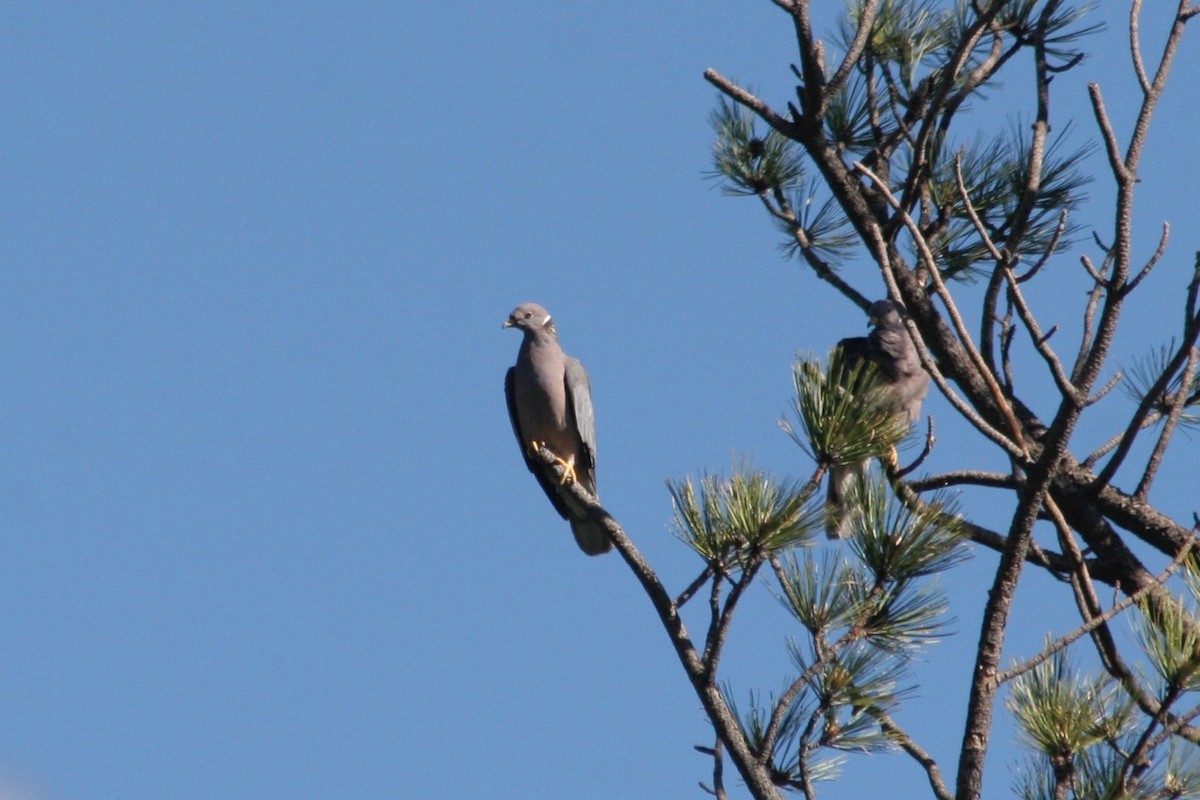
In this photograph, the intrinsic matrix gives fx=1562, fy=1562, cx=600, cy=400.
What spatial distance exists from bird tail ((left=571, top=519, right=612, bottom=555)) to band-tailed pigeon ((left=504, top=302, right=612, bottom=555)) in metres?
0.03

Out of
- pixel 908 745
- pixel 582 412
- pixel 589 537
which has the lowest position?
pixel 908 745

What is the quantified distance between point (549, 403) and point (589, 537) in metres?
0.65

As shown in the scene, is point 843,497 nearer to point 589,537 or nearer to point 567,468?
point 567,468

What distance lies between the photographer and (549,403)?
6863 millimetres

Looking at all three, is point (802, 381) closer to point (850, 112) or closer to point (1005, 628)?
point (1005, 628)

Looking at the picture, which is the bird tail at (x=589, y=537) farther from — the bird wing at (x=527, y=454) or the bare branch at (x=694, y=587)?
the bare branch at (x=694, y=587)

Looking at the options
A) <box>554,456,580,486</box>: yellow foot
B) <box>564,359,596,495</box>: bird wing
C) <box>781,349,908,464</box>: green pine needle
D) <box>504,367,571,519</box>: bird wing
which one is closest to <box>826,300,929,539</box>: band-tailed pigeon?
<box>554,456,580,486</box>: yellow foot

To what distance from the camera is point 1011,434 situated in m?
4.18

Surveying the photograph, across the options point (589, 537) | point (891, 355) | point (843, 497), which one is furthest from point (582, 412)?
point (843, 497)

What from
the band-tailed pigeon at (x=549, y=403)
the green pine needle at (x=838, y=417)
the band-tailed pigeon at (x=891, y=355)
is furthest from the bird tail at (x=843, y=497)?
the band-tailed pigeon at (x=549, y=403)

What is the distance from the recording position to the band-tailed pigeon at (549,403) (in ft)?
22.5

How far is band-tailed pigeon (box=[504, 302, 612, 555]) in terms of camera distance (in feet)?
22.5

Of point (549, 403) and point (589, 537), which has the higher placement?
point (549, 403)

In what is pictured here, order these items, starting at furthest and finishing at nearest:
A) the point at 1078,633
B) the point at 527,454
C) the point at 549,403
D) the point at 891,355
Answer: the point at 527,454 < the point at 549,403 < the point at 891,355 < the point at 1078,633
